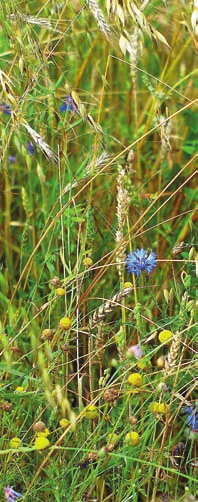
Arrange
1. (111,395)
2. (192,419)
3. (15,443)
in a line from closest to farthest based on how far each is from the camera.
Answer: (111,395)
(15,443)
(192,419)

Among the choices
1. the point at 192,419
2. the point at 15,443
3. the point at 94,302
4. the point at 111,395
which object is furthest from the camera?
the point at 94,302

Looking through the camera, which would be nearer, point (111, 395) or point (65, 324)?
point (111, 395)

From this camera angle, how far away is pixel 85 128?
2574 mm

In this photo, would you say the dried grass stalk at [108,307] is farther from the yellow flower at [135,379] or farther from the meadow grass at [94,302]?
the yellow flower at [135,379]

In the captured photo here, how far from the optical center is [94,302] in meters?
2.02

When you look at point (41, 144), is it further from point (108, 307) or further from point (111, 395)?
point (111, 395)

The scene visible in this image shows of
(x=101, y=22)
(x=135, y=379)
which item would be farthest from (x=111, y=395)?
(x=101, y=22)

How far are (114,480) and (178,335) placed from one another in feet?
1.18

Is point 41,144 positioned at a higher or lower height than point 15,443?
higher

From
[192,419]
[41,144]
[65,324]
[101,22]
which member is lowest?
[192,419]

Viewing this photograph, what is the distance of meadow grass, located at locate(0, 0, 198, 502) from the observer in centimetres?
156

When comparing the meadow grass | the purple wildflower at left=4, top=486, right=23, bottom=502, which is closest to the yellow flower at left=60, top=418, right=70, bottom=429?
the meadow grass

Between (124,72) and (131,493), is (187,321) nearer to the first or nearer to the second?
(131,493)

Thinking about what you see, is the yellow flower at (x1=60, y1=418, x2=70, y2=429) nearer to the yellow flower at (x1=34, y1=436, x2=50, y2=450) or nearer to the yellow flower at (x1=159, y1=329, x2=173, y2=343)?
the yellow flower at (x1=34, y1=436, x2=50, y2=450)
